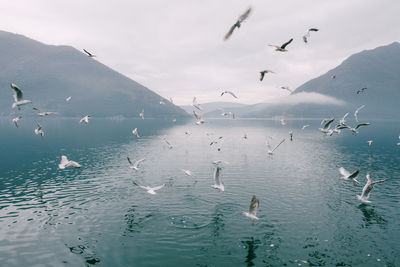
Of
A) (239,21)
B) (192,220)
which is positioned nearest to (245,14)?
(239,21)

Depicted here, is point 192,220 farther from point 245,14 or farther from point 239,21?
point 245,14

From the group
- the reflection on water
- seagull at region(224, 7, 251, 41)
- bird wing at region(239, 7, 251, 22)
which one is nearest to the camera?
seagull at region(224, 7, 251, 41)

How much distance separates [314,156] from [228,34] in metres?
71.5

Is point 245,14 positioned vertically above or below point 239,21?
above

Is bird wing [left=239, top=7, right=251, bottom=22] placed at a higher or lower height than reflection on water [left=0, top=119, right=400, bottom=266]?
higher

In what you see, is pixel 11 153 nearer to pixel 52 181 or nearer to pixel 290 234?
pixel 52 181

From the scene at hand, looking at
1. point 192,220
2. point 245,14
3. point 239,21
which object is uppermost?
point 245,14

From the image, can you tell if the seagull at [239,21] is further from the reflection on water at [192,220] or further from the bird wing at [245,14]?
the reflection on water at [192,220]

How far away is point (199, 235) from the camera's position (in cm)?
2581

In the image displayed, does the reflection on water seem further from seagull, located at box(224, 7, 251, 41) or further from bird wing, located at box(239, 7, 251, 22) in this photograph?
bird wing, located at box(239, 7, 251, 22)

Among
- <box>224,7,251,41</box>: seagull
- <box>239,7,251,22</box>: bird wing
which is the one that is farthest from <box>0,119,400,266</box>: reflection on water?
<box>239,7,251,22</box>: bird wing

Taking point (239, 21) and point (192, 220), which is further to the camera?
point (192, 220)

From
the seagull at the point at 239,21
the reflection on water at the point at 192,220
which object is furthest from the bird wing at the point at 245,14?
the reflection on water at the point at 192,220

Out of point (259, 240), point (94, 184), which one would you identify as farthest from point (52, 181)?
point (259, 240)
